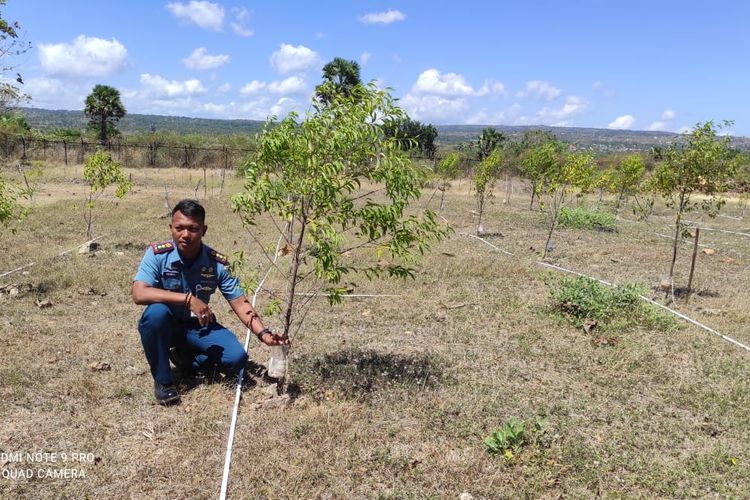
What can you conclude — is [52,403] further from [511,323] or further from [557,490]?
[511,323]

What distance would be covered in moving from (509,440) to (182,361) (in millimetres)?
2778

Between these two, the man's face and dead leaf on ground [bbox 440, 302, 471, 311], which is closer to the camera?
the man's face

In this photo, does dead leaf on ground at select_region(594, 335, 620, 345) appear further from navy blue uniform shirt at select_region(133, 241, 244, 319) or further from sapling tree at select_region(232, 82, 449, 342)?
navy blue uniform shirt at select_region(133, 241, 244, 319)

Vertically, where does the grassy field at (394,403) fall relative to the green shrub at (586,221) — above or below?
below

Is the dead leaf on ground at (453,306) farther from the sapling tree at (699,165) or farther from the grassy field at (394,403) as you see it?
the sapling tree at (699,165)

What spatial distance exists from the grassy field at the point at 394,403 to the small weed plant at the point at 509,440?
0.04 meters

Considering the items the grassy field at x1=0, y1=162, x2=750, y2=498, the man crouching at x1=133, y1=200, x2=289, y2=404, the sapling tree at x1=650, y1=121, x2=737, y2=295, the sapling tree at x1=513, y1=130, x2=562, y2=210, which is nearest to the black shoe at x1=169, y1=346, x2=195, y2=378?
the man crouching at x1=133, y1=200, x2=289, y2=404

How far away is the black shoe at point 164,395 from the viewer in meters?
4.08

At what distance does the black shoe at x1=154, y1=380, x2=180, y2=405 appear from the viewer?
4078 millimetres

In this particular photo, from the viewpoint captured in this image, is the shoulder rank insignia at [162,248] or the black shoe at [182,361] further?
the black shoe at [182,361]

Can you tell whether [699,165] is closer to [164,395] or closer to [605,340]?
[605,340]

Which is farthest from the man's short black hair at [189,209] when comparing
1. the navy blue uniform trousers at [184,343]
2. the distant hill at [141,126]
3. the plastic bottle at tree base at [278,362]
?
the distant hill at [141,126]

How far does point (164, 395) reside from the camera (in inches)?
161

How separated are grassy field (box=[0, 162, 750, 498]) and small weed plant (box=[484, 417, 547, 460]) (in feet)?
0.15
